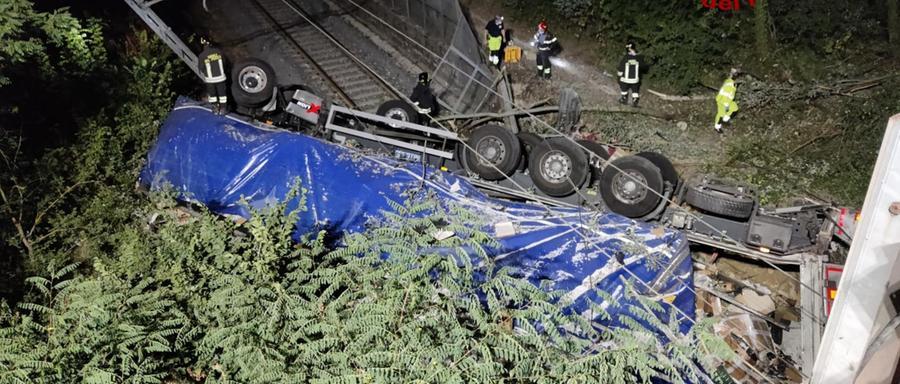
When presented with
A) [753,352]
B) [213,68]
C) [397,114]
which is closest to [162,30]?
[213,68]

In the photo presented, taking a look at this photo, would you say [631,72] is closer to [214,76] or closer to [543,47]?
[543,47]

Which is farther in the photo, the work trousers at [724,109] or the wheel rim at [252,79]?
the wheel rim at [252,79]

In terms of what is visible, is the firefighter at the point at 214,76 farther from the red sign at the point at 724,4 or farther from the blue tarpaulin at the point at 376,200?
the red sign at the point at 724,4

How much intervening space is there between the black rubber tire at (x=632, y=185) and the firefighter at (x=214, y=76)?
251 inches

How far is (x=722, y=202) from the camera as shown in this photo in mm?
9062

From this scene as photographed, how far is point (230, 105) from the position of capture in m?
12.3

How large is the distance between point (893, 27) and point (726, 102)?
337cm

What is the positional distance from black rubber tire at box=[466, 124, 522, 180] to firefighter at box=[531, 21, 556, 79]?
405cm

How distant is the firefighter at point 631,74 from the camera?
1270 cm

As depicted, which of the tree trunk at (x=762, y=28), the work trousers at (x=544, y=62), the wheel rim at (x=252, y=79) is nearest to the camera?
the wheel rim at (x=252, y=79)

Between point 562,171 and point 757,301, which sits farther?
point 562,171

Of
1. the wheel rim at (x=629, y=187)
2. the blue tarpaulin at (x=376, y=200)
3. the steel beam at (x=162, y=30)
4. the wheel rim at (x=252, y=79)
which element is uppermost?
the steel beam at (x=162, y=30)

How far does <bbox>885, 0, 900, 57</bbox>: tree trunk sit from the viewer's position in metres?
12.1

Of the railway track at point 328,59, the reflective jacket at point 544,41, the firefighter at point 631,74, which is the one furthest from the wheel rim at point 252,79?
the firefighter at point 631,74
